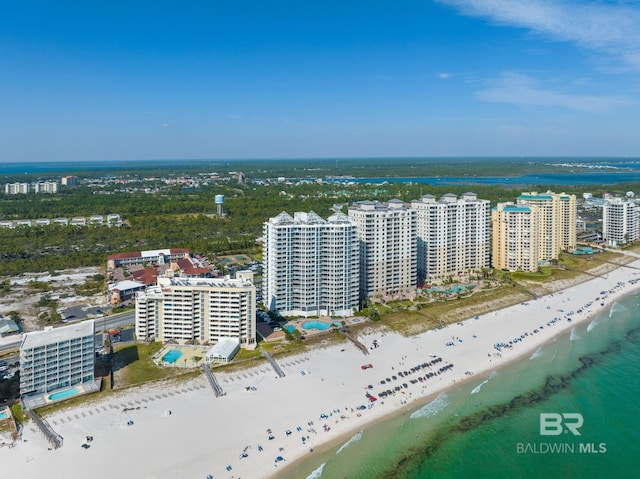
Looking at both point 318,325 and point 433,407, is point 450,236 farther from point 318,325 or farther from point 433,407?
point 433,407

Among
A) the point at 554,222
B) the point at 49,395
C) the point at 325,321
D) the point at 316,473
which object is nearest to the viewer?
the point at 316,473

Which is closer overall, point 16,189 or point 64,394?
point 64,394

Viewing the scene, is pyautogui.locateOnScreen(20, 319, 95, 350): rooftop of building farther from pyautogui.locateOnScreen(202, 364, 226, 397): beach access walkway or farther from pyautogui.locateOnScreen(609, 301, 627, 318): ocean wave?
pyautogui.locateOnScreen(609, 301, 627, 318): ocean wave

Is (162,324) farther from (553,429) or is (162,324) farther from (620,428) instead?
(620,428)

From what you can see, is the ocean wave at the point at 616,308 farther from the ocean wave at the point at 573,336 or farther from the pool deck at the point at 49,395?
the pool deck at the point at 49,395

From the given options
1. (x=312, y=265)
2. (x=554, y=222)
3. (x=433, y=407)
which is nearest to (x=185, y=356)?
(x=312, y=265)

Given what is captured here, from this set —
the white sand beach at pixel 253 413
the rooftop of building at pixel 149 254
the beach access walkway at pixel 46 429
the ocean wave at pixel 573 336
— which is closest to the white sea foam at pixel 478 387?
the white sand beach at pixel 253 413

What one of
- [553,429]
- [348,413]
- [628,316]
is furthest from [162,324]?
[628,316]
